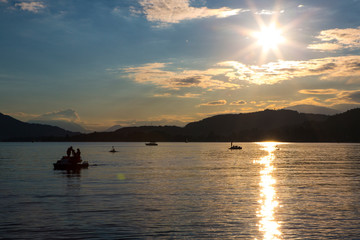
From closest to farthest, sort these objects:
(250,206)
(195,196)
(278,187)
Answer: (250,206) < (195,196) < (278,187)

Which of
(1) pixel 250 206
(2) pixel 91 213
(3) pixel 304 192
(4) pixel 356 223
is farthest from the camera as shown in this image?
(3) pixel 304 192

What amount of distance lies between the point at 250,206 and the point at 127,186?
19.8 m

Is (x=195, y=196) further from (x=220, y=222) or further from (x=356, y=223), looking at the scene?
(x=356, y=223)

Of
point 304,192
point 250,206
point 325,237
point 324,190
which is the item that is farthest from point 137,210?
point 324,190

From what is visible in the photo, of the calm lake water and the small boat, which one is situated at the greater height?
the small boat

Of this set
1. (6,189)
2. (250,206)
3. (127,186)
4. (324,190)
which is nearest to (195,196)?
(250,206)

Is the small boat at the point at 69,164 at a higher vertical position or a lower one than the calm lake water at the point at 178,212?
higher

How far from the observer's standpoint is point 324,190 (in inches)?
1748

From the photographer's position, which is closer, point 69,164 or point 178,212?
Answer: point 178,212

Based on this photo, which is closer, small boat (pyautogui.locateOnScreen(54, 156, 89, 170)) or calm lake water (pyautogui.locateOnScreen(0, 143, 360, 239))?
calm lake water (pyautogui.locateOnScreen(0, 143, 360, 239))

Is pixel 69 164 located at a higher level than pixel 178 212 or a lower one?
higher

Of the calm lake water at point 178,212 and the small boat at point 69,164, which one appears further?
the small boat at point 69,164

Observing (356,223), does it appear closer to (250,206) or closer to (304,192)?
(250,206)

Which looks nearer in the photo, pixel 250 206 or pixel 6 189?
pixel 250 206
